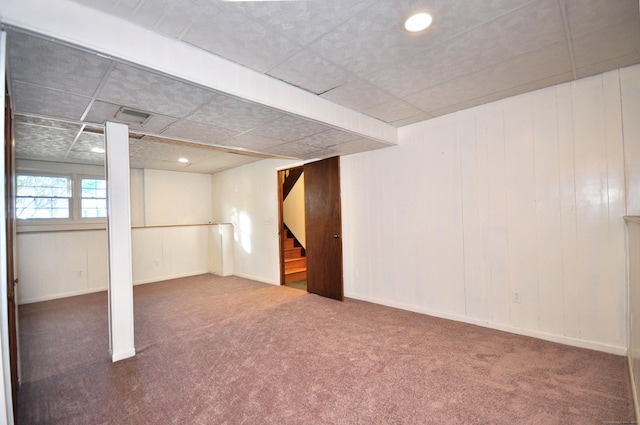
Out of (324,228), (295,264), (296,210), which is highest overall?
(296,210)

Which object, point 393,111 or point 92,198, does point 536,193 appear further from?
point 92,198

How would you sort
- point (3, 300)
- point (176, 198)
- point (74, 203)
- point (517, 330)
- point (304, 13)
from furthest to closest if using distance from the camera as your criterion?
point (176, 198)
point (74, 203)
point (517, 330)
point (304, 13)
point (3, 300)

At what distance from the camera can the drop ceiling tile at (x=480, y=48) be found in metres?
1.81

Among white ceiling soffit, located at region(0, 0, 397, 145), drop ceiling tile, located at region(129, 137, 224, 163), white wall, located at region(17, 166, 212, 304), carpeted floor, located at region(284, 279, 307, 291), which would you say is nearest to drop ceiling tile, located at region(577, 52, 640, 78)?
white ceiling soffit, located at region(0, 0, 397, 145)

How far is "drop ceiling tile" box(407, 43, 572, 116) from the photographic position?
227cm

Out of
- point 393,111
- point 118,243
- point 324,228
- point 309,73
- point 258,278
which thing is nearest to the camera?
point 309,73

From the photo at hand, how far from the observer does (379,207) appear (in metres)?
4.17

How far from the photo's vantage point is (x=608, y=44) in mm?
2119

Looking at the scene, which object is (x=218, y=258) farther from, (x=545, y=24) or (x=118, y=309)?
(x=545, y=24)

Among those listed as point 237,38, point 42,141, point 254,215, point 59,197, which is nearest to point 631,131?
point 237,38

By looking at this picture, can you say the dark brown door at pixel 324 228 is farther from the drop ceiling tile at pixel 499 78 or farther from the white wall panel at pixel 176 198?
the white wall panel at pixel 176 198

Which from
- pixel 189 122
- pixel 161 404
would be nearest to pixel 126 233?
pixel 189 122

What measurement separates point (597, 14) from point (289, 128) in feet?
7.97

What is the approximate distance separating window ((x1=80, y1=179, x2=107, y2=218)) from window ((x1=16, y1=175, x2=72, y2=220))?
8.3 inches
